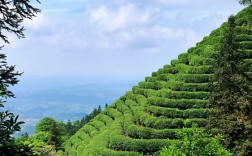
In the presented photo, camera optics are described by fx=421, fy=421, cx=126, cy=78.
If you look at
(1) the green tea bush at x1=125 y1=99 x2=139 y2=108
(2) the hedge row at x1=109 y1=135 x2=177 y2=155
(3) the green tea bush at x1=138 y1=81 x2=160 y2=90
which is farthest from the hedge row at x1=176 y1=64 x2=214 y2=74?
(2) the hedge row at x1=109 y1=135 x2=177 y2=155

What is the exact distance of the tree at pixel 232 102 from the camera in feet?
78.4

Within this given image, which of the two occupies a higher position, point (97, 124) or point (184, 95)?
point (184, 95)

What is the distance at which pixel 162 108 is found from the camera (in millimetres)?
39781

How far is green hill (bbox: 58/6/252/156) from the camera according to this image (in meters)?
37.3

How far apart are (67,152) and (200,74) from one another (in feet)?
61.9

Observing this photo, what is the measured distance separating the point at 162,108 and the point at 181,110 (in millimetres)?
1997

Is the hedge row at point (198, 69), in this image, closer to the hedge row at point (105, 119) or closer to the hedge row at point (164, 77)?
the hedge row at point (164, 77)

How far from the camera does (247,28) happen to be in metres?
47.0

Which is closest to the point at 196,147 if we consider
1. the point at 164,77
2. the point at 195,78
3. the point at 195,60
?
the point at 195,78

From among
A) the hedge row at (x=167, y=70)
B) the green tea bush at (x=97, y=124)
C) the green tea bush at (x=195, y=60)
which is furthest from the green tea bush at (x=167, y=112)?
the green tea bush at (x=97, y=124)

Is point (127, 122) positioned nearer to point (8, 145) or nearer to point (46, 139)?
point (46, 139)

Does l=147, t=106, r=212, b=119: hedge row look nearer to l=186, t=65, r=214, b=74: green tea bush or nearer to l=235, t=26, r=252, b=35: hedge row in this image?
l=186, t=65, r=214, b=74: green tea bush

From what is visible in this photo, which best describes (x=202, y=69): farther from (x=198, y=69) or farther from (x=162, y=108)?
(x=162, y=108)

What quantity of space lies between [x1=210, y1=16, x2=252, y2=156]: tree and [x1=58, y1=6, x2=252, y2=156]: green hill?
18.4ft
